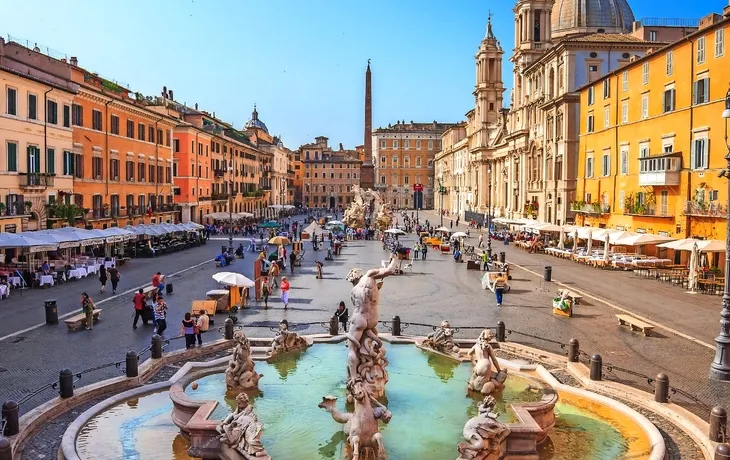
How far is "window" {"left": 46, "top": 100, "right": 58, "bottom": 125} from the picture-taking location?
33.2 meters

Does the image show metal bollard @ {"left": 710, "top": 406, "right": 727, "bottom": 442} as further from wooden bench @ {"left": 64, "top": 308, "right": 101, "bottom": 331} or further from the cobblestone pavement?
wooden bench @ {"left": 64, "top": 308, "right": 101, "bottom": 331}

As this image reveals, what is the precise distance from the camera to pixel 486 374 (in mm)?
12234

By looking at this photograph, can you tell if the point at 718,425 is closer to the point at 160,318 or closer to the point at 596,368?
the point at 596,368

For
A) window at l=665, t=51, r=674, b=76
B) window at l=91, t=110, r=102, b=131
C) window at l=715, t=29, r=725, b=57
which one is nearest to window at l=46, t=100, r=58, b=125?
window at l=91, t=110, r=102, b=131

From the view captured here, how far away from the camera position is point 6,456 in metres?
8.78

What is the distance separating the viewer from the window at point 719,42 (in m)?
29.6

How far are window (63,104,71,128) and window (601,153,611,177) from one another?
102 ft

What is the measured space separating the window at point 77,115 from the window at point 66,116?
2.42 feet

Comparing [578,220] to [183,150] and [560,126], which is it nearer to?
[560,126]

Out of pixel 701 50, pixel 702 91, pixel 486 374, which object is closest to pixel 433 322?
pixel 486 374

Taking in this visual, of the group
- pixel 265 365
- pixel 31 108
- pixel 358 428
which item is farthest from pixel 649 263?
pixel 31 108

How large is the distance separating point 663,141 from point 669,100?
209cm

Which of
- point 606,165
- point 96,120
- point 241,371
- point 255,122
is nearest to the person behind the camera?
point 241,371

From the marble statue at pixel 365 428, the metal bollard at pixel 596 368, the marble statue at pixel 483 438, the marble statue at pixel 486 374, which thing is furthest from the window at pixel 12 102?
the marble statue at pixel 483 438
